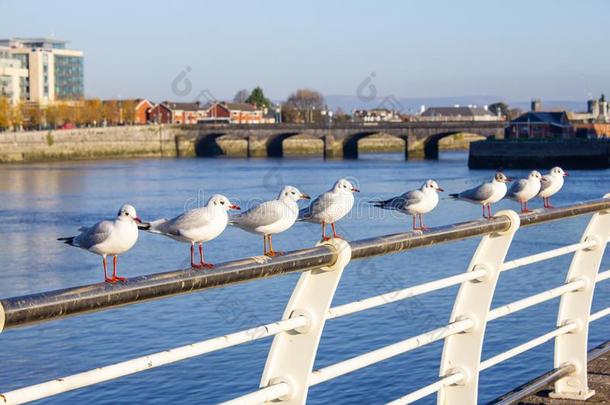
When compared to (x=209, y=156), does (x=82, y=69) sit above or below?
Result: above

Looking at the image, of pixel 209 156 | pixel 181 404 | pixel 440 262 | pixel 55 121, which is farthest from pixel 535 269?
pixel 55 121

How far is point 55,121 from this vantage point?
10625 cm

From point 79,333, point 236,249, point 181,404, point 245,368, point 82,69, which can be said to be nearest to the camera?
point 181,404

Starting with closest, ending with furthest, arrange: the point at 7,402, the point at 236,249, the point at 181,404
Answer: the point at 7,402, the point at 181,404, the point at 236,249

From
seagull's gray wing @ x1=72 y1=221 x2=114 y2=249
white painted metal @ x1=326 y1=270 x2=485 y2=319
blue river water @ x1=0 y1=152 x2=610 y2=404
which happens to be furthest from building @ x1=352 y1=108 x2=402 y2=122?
white painted metal @ x1=326 y1=270 x2=485 y2=319

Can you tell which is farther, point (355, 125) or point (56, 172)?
point (355, 125)

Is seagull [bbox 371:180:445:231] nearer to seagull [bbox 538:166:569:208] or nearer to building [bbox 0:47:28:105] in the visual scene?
seagull [bbox 538:166:569:208]

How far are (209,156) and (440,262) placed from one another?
78476 millimetres

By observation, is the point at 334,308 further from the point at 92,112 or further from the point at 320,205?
the point at 92,112

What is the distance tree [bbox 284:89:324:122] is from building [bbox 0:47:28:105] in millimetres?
35210

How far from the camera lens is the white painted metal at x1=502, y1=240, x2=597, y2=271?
12.4ft

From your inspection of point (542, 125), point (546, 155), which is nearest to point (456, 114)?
point (542, 125)

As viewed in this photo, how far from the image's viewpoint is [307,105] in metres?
145

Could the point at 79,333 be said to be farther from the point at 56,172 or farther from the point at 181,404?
the point at 56,172
